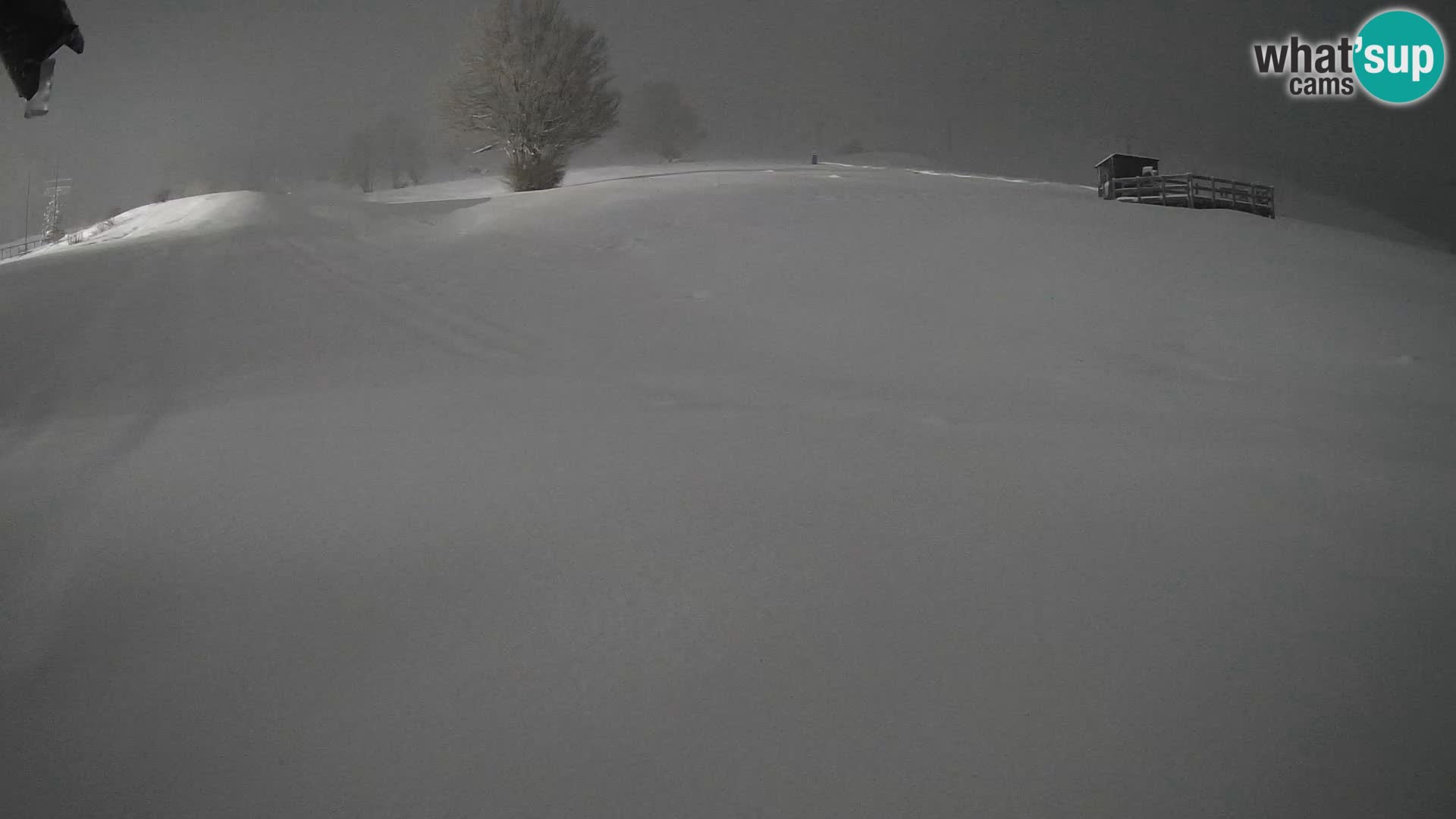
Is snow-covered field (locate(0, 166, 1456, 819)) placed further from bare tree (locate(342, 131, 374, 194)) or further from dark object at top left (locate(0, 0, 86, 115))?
bare tree (locate(342, 131, 374, 194))

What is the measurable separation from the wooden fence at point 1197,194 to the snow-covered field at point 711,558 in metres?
9.12

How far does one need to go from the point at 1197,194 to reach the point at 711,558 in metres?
19.2

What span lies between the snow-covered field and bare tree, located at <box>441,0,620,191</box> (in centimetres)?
1442

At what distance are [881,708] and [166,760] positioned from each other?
2.99m

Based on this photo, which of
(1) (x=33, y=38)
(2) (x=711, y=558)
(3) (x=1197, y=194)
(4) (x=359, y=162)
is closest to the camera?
(1) (x=33, y=38)

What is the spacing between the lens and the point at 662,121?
4297cm

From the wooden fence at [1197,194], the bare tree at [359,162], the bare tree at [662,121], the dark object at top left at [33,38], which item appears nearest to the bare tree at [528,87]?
the wooden fence at [1197,194]

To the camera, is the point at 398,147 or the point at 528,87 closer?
the point at 528,87

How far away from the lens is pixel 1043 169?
146ft

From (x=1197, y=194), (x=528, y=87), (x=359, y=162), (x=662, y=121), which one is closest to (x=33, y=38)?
(x=528, y=87)

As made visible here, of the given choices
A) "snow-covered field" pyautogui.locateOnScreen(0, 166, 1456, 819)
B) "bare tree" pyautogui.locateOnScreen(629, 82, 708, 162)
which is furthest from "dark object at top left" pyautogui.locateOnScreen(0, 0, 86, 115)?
"bare tree" pyautogui.locateOnScreen(629, 82, 708, 162)

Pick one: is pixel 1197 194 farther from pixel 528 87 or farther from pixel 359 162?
pixel 359 162

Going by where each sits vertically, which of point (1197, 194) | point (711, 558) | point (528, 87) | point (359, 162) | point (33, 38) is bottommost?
point (711, 558)

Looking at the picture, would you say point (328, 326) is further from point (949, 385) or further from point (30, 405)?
point (949, 385)
